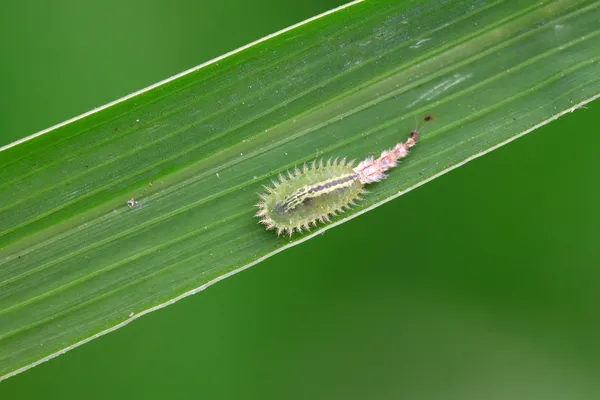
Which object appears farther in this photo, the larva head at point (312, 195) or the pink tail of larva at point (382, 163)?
the larva head at point (312, 195)

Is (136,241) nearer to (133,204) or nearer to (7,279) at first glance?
(133,204)

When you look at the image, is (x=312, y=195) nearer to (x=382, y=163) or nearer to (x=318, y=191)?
(x=318, y=191)

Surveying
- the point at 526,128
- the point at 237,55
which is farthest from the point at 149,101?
the point at 526,128

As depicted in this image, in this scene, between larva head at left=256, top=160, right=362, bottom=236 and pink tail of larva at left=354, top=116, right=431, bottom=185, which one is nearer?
pink tail of larva at left=354, top=116, right=431, bottom=185

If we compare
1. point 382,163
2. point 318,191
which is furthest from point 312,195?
point 382,163
